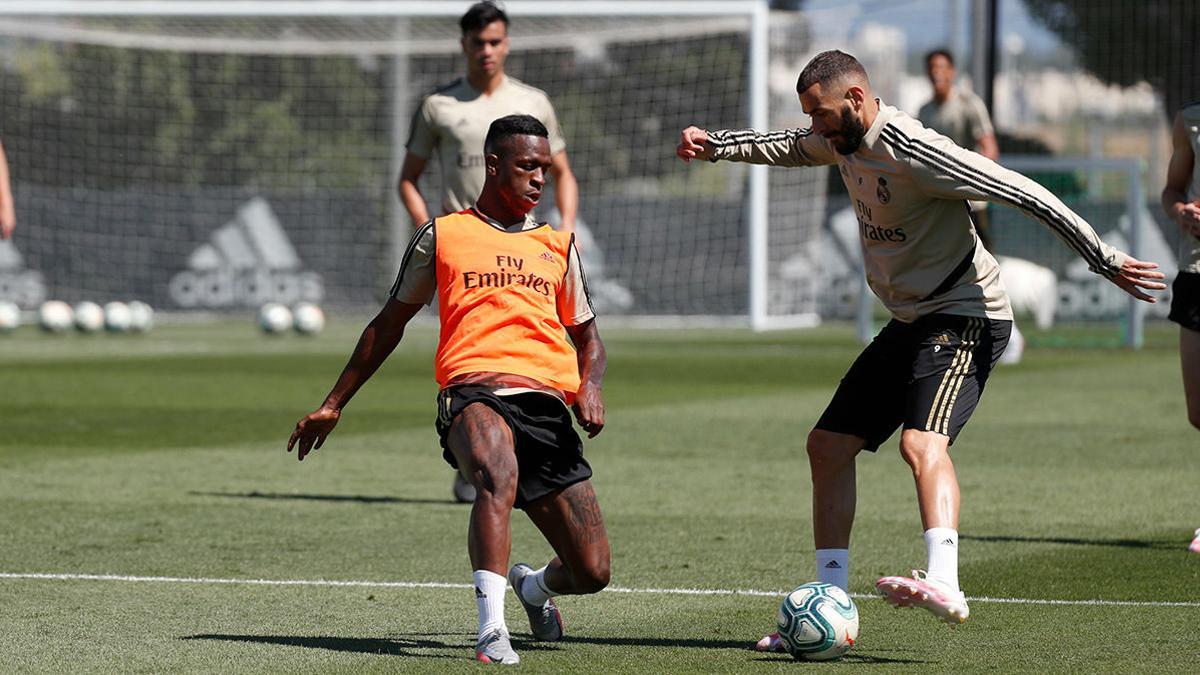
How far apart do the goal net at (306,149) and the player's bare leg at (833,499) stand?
2138 cm

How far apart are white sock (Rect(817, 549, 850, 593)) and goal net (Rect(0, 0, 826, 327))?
2144cm

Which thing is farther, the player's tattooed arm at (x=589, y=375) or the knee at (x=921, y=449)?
the knee at (x=921, y=449)

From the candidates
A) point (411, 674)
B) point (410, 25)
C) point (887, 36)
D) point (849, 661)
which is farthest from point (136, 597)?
point (887, 36)

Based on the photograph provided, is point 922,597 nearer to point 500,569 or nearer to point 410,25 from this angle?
point 500,569

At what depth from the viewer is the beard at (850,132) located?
6043 millimetres

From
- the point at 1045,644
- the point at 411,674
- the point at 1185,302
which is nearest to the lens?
the point at 411,674

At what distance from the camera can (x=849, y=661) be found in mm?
5809

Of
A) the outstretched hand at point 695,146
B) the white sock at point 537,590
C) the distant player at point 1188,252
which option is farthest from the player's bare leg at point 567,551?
the distant player at point 1188,252

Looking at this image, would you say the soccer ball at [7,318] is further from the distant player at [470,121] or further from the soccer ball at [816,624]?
the soccer ball at [816,624]

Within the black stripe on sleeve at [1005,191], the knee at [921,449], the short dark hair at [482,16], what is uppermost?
the short dark hair at [482,16]

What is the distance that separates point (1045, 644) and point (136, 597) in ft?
9.89

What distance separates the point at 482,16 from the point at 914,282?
386 centimetres

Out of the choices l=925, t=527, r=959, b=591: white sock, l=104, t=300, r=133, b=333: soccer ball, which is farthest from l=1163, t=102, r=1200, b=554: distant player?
l=104, t=300, r=133, b=333: soccer ball

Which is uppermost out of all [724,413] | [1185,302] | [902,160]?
[902,160]
